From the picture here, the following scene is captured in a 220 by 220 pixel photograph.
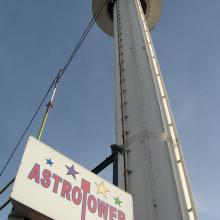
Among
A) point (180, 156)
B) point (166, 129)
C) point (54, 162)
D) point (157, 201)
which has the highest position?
point (166, 129)

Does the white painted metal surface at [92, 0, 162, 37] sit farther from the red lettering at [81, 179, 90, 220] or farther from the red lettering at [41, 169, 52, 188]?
the red lettering at [41, 169, 52, 188]

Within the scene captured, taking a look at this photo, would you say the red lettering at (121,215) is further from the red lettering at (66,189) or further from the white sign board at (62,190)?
the red lettering at (66,189)

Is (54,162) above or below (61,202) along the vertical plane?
above

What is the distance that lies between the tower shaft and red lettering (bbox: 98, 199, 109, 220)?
7.39 ft

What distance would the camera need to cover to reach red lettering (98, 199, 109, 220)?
4.51 m

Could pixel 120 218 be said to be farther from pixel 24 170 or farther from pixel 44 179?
pixel 24 170

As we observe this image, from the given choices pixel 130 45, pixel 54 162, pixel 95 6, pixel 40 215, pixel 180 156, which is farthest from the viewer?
pixel 95 6

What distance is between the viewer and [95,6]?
22.8 metres

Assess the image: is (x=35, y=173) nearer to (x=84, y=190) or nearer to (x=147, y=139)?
(x=84, y=190)

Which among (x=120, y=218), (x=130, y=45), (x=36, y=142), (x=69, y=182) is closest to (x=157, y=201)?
(x=120, y=218)

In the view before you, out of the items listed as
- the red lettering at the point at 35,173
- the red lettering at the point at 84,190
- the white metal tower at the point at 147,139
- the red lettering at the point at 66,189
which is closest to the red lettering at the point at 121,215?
the red lettering at the point at 84,190

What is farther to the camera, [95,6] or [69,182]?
[95,6]

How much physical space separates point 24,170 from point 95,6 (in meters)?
20.4

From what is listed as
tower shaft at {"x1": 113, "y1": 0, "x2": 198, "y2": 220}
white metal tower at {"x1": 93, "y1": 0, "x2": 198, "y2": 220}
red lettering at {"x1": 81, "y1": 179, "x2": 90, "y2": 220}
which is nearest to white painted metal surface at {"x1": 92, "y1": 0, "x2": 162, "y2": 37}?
white metal tower at {"x1": 93, "y1": 0, "x2": 198, "y2": 220}
